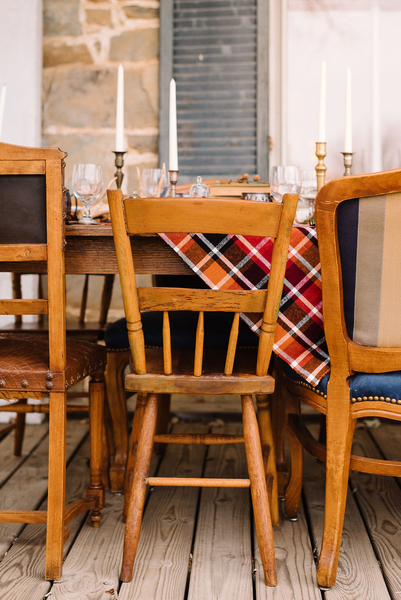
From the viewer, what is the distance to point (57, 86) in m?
2.77

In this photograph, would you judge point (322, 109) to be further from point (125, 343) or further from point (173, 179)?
point (125, 343)

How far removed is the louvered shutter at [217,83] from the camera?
8.68ft

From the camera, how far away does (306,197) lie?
1768 mm

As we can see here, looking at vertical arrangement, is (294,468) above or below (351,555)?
above

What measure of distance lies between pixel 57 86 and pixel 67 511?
6.94 feet

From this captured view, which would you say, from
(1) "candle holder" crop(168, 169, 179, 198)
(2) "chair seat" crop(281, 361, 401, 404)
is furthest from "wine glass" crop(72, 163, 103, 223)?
(2) "chair seat" crop(281, 361, 401, 404)

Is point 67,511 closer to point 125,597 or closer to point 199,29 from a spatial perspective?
point 125,597

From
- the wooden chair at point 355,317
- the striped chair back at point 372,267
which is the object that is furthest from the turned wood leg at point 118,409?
the striped chair back at point 372,267

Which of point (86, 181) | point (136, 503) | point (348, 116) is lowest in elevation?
point (136, 503)

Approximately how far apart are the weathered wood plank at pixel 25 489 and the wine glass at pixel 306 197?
1.24 m

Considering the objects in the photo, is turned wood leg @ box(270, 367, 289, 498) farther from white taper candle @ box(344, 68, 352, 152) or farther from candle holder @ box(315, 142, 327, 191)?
white taper candle @ box(344, 68, 352, 152)

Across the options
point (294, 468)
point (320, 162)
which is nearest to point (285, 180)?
point (320, 162)

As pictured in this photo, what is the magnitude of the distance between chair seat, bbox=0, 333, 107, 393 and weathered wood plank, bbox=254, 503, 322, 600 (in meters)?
0.67

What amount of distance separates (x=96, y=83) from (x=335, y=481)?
2242mm
